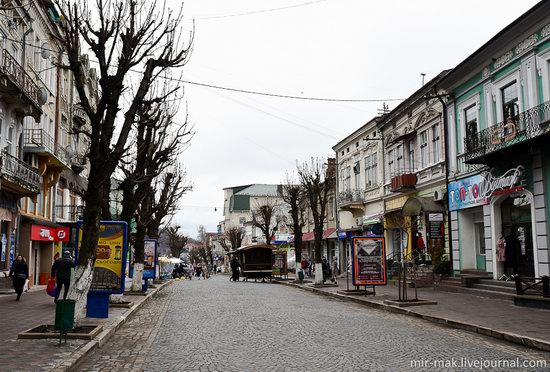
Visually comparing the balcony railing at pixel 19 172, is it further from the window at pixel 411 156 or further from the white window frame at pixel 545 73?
the white window frame at pixel 545 73

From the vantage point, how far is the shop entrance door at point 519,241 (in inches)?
816

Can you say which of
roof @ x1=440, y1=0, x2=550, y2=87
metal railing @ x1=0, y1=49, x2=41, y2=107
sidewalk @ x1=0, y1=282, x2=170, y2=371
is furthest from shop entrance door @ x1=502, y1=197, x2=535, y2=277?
metal railing @ x1=0, y1=49, x2=41, y2=107

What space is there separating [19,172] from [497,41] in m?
20.8

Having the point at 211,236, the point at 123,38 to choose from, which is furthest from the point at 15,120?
the point at 211,236

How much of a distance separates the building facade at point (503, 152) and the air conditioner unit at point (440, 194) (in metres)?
0.86

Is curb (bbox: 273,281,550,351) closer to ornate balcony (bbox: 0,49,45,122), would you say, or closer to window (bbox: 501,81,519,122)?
window (bbox: 501,81,519,122)

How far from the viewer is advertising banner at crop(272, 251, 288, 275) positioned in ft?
146

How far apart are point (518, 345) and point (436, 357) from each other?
2.66 m

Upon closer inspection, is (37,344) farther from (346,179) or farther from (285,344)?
(346,179)

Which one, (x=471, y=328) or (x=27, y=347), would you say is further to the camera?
(x=471, y=328)

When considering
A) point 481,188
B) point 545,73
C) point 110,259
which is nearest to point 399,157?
point 481,188

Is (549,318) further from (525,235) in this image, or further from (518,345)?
(525,235)

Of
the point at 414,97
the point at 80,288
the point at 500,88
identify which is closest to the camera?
the point at 80,288

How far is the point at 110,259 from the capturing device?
14.9 m
